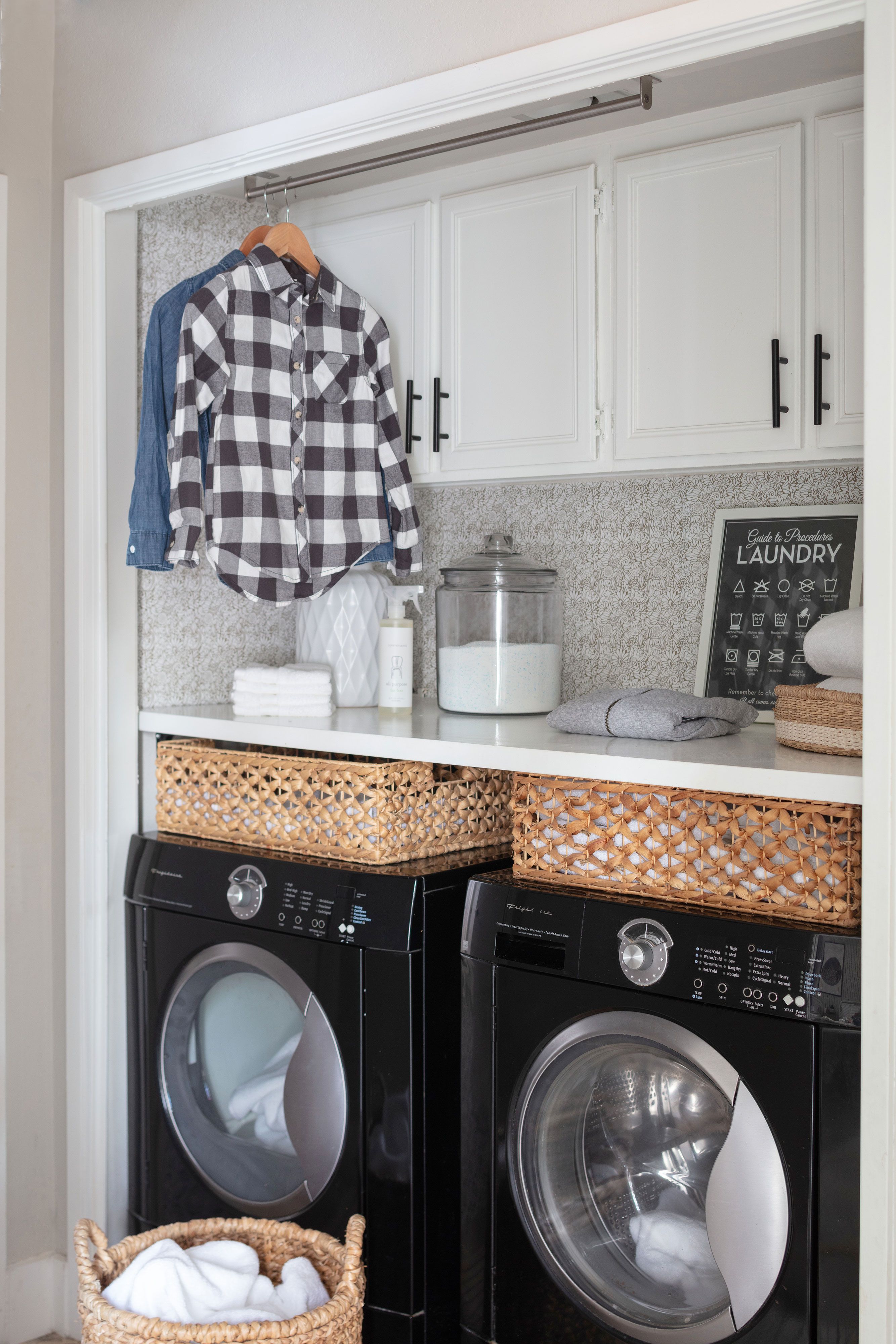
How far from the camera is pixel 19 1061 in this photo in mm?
2252

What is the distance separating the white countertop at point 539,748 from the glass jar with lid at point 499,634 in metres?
0.05

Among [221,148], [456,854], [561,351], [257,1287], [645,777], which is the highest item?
[221,148]

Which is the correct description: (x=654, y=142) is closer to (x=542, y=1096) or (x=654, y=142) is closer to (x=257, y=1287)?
(x=542, y=1096)

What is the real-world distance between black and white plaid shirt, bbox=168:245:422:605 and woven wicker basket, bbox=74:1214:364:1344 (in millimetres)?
1068

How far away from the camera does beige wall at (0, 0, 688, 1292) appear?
6.78 ft

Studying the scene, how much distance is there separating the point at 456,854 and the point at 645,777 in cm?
52

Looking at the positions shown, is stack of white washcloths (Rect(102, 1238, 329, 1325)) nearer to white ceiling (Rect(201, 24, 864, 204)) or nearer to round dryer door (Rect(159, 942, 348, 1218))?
round dryer door (Rect(159, 942, 348, 1218))

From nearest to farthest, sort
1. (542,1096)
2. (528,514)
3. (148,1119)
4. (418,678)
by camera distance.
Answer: (542,1096) → (148,1119) → (528,514) → (418,678)

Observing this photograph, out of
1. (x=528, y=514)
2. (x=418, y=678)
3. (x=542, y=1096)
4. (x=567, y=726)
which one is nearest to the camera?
(x=542, y=1096)

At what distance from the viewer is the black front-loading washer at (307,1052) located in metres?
1.82

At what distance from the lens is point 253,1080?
79.8 inches

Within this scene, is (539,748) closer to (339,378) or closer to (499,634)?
(499,634)

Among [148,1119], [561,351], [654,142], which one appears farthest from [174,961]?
[654,142]

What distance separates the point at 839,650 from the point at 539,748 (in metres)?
0.44
